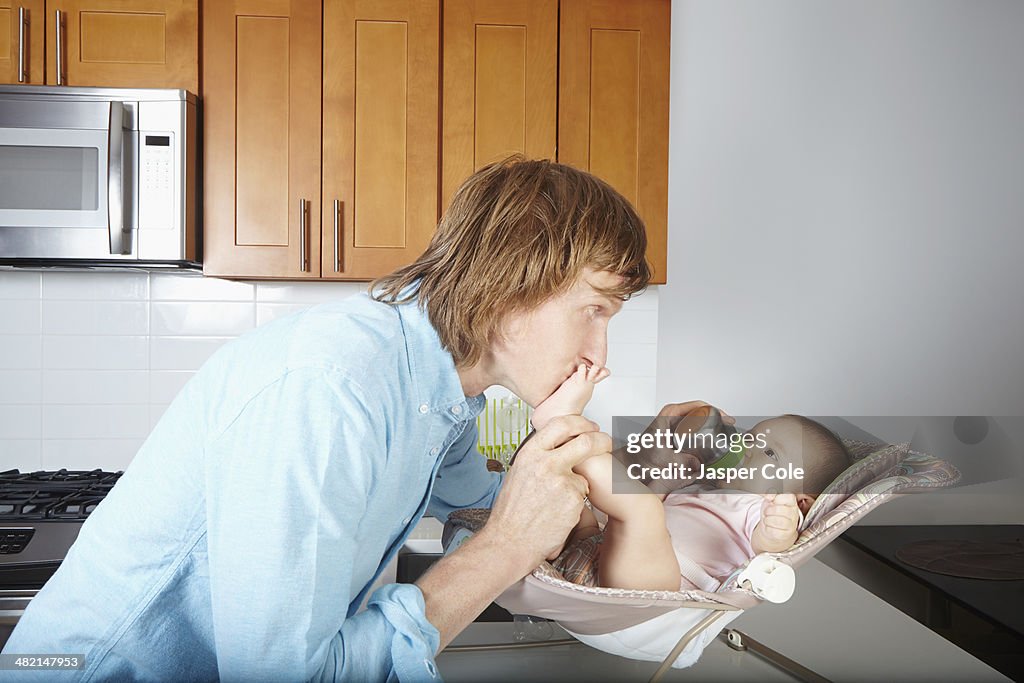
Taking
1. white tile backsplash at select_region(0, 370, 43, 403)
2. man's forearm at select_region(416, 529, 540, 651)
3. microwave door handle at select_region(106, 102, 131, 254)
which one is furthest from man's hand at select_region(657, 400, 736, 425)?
white tile backsplash at select_region(0, 370, 43, 403)

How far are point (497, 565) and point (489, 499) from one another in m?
0.24

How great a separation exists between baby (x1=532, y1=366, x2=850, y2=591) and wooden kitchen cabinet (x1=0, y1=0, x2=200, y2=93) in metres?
1.17

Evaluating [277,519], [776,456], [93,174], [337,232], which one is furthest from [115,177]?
[776,456]

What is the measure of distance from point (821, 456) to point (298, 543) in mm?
270

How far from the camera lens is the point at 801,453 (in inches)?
15.9

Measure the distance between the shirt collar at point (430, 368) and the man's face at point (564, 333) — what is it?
5 centimetres

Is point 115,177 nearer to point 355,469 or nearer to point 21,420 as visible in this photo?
point 21,420

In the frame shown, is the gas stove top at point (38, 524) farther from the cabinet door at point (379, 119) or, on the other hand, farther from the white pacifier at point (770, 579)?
the white pacifier at point (770, 579)

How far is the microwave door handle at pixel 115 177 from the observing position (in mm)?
1277

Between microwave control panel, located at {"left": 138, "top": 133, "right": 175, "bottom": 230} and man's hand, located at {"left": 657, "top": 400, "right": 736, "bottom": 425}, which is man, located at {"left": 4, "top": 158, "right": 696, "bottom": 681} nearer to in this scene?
man's hand, located at {"left": 657, "top": 400, "right": 736, "bottom": 425}

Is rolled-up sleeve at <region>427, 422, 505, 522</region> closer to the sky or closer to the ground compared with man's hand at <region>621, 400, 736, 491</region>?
closer to the ground

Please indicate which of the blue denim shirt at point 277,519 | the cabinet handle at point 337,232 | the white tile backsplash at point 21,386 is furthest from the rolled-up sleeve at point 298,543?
the white tile backsplash at point 21,386

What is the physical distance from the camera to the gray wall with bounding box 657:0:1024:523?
361 millimetres

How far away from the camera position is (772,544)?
40cm
